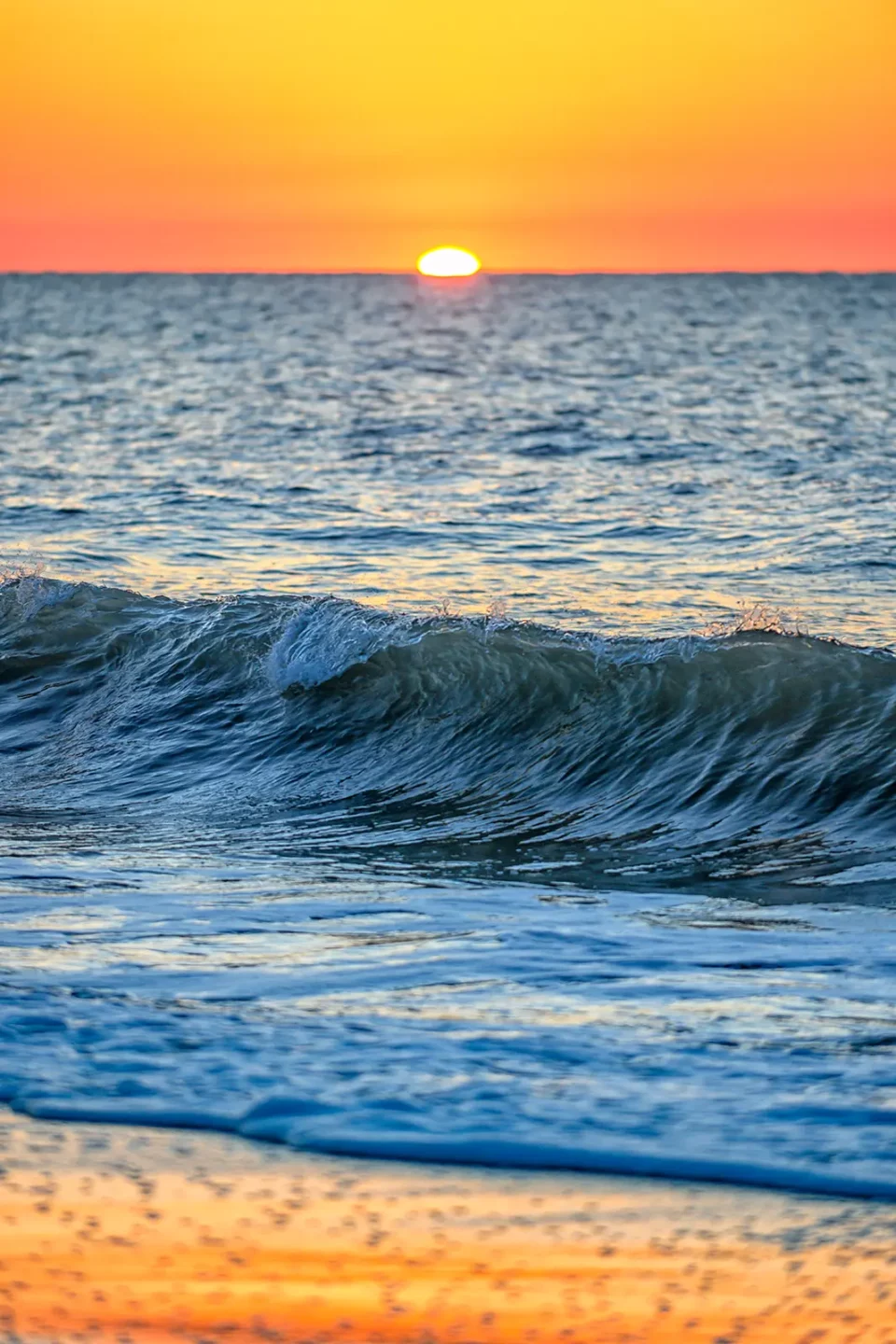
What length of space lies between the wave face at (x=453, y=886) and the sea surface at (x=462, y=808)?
0.07 ft

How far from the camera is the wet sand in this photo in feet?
10.2

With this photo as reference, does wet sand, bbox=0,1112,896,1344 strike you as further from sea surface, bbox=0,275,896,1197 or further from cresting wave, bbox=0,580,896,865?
cresting wave, bbox=0,580,896,865

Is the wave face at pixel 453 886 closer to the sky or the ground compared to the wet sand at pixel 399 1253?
closer to the sky

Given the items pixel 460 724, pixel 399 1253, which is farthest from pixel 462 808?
pixel 399 1253

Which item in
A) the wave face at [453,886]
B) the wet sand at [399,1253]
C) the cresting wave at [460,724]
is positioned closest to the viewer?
the wet sand at [399,1253]

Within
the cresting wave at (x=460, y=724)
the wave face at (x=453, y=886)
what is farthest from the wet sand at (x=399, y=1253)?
the cresting wave at (x=460, y=724)

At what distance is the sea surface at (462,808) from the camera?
418 cm

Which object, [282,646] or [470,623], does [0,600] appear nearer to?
[282,646]

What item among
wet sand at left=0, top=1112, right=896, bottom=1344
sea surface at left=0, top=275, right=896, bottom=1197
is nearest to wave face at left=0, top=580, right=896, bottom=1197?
sea surface at left=0, top=275, right=896, bottom=1197

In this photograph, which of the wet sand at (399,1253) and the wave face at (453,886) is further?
the wave face at (453,886)

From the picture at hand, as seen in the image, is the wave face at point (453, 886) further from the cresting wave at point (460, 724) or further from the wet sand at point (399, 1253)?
the wet sand at point (399, 1253)

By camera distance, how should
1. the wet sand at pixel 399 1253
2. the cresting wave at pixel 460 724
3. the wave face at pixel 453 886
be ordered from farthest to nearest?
the cresting wave at pixel 460 724
the wave face at pixel 453 886
the wet sand at pixel 399 1253

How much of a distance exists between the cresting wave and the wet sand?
3879mm

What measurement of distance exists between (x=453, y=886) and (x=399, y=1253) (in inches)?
122
